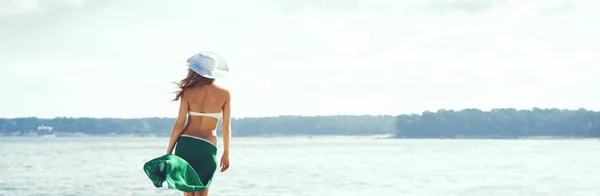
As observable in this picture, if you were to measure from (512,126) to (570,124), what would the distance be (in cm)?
1126

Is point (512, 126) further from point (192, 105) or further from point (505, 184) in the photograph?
point (192, 105)

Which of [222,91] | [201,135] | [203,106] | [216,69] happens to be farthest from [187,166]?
[216,69]

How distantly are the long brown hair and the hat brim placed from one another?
0.16m

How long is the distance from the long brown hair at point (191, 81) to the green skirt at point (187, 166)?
0.36 metres

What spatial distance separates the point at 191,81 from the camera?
6.50m

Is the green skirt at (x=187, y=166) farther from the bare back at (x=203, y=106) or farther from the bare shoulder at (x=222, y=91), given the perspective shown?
the bare shoulder at (x=222, y=91)

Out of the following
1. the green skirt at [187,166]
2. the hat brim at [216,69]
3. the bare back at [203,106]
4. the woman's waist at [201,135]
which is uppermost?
the hat brim at [216,69]

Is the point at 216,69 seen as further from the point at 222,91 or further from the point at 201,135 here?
the point at 201,135

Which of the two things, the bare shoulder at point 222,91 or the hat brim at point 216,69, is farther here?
the bare shoulder at point 222,91

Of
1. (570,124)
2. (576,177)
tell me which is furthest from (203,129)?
(570,124)

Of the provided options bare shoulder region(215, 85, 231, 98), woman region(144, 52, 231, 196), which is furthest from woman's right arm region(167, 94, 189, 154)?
bare shoulder region(215, 85, 231, 98)

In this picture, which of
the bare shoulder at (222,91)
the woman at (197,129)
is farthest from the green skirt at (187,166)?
the bare shoulder at (222,91)

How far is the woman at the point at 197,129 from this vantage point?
6285 millimetres

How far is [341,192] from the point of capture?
29.1m
